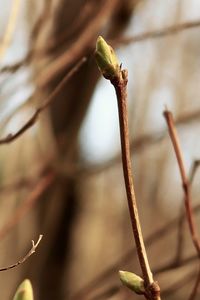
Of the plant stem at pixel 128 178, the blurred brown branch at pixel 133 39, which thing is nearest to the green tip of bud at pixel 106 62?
the plant stem at pixel 128 178

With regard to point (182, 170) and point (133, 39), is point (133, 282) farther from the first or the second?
point (133, 39)

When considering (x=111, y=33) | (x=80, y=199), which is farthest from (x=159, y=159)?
(x=111, y=33)

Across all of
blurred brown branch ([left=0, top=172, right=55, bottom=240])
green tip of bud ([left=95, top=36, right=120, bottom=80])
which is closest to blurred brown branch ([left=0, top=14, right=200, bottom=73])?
blurred brown branch ([left=0, top=172, right=55, bottom=240])

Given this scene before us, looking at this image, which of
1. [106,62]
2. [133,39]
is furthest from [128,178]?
[133,39]

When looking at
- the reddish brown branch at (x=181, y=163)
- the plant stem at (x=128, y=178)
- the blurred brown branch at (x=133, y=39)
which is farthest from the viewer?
the blurred brown branch at (x=133, y=39)

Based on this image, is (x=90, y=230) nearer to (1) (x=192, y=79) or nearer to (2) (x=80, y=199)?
(1) (x=192, y=79)

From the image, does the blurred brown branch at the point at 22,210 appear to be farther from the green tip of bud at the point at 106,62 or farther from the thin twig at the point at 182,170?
the green tip of bud at the point at 106,62

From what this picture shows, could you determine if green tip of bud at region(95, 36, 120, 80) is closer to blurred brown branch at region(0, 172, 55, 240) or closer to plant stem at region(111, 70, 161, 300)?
plant stem at region(111, 70, 161, 300)
